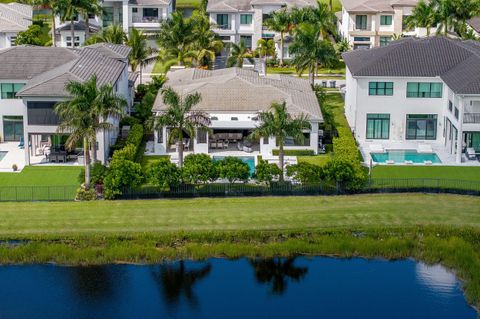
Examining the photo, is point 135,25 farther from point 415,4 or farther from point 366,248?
point 366,248

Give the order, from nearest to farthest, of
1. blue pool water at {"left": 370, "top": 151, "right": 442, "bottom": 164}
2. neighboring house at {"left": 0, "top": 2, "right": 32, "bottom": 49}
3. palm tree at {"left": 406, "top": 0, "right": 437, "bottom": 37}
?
blue pool water at {"left": 370, "top": 151, "right": 442, "bottom": 164}
palm tree at {"left": 406, "top": 0, "right": 437, "bottom": 37}
neighboring house at {"left": 0, "top": 2, "right": 32, "bottom": 49}

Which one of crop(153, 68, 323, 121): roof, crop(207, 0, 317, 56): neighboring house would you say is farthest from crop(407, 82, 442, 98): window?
crop(207, 0, 317, 56): neighboring house

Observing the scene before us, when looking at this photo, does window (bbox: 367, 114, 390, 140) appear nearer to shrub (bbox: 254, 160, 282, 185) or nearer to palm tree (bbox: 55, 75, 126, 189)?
shrub (bbox: 254, 160, 282, 185)

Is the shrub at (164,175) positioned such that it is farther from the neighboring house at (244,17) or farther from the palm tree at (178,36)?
the neighboring house at (244,17)

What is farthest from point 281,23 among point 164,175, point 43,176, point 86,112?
point 164,175

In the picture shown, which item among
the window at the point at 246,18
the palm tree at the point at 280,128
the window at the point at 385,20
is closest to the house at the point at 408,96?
the palm tree at the point at 280,128

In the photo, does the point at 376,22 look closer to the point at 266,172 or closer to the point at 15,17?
the point at 15,17
